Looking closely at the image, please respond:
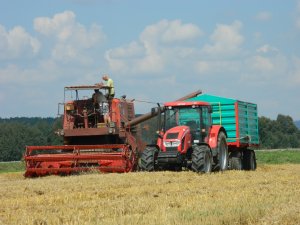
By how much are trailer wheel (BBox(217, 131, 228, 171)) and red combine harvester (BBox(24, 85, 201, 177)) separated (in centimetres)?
193

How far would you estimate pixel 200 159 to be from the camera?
15.4 meters

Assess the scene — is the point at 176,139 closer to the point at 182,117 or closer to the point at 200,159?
the point at 200,159

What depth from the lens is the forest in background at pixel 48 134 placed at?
2433 cm

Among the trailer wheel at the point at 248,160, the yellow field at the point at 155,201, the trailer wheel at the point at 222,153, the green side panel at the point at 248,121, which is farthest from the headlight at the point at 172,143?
the trailer wheel at the point at 248,160

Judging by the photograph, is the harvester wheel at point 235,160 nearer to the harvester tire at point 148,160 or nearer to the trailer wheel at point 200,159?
the trailer wheel at point 200,159

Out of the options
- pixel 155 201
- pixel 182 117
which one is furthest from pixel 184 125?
pixel 155 201

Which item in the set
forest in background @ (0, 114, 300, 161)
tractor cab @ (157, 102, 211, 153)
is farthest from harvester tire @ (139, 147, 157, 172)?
forest in background @ (0, 114, 300, 161)

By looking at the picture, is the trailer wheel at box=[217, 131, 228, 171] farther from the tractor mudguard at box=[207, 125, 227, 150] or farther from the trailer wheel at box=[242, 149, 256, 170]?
the trailer wheel at box=[242, 149, 256, 170]

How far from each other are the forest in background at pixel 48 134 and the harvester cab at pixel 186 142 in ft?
9.73

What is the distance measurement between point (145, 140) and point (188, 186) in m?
8.29

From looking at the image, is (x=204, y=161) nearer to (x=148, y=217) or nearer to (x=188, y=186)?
(x=188, y=186)

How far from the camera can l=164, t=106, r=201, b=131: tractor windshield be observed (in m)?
16.5

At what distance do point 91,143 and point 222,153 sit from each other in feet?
13.5

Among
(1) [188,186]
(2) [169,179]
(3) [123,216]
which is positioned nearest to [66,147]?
(2) [169,179]
